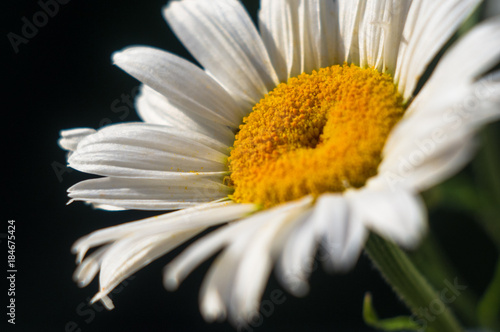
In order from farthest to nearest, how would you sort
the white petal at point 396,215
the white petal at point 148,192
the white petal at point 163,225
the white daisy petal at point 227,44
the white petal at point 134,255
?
the white daisy petal at point 227,44
the white petal at point 148,192
the white petal at point 134,255
the white petal at point 163,225
the white petal at point 396,215

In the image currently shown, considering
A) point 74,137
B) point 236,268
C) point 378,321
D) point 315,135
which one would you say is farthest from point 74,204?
point 236,268

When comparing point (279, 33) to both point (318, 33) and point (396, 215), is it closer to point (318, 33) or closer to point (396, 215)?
point (318, 33)

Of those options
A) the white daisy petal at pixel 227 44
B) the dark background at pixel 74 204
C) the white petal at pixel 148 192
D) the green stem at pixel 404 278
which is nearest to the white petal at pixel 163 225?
the white petal at pixel 148 192

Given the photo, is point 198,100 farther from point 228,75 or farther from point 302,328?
point 302,328

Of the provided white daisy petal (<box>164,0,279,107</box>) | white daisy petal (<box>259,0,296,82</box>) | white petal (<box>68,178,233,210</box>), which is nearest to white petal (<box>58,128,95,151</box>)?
white petal (<box>68,178,233,210</box>)

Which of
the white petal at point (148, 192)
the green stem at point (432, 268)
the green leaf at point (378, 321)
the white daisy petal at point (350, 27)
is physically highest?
the white daisy petal at point (350, 27)

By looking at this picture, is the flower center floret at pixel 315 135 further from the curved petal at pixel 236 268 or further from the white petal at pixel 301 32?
the curved petal at pixel 236 268
